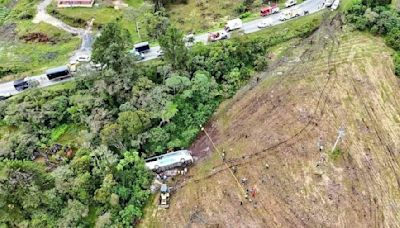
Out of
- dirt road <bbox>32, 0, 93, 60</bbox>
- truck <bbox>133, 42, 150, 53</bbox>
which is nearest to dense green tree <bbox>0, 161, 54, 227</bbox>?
dirt road <bbox>32, 0, 93, 60</bbox>

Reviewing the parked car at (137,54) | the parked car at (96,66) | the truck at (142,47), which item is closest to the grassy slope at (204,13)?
the truck at (142,47)

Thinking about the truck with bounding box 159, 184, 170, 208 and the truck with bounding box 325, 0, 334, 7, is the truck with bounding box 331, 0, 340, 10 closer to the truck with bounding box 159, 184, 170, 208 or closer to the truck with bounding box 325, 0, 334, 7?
the truck with bounding box 325, 0, 334, 7

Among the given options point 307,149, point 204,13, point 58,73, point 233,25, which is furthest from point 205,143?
point 204,13

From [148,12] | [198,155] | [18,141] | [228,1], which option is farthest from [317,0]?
[18,141]

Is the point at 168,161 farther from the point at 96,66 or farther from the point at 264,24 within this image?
the point at 264,24

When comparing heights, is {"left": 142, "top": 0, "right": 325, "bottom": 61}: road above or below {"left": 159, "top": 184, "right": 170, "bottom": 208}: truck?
above

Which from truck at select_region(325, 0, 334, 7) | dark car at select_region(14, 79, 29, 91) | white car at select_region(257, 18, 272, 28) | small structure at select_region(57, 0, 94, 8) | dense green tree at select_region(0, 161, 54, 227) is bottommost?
dense green tree at select_region(0, 161, 54, 227)

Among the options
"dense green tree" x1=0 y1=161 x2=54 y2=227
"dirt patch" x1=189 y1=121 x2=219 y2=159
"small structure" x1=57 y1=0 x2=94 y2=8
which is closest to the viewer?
"dense green tree" x1=0 y1=161 x2=54 y2=227
